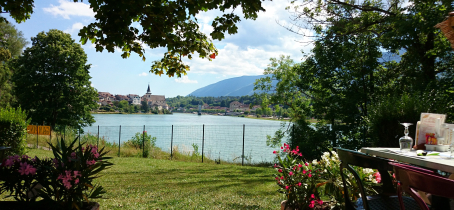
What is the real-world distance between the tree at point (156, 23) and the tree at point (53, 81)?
21837mm

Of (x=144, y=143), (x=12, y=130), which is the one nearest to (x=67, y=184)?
(x=12, y=130)

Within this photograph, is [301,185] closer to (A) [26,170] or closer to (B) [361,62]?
(A) [26,170]

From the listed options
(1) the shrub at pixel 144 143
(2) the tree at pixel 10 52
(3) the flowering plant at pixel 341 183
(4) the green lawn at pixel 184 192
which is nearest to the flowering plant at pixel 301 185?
(3) the flowering plant at pixel 341 183

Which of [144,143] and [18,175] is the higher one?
[18,175]

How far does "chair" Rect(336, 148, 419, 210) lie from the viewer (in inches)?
67.4

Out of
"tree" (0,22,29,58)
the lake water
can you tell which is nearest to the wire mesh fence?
the lake water

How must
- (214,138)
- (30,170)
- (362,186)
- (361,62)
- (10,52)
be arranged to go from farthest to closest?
(214,138) → (10,52) → (361,62) → (30,170) → (362,186)

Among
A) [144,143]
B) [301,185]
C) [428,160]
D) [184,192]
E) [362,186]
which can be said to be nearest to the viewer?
[362,186]

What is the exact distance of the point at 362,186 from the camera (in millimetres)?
1772

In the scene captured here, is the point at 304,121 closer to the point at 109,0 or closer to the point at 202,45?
the point at 202,45

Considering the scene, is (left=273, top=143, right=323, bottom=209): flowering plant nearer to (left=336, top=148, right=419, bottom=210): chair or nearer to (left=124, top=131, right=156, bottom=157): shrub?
(left=336, top=148, right=419, bottom=210): chair

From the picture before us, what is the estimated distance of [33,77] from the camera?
2264 centimetres

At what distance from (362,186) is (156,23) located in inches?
134

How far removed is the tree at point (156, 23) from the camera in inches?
136
